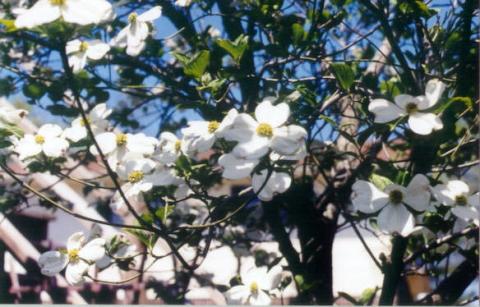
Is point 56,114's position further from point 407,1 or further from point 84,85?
point 407,1

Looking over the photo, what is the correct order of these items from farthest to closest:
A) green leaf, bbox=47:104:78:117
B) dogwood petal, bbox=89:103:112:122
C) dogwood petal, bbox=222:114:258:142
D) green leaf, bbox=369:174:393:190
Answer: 1. green leaf, bbox=47:104:78:117
2. dogwood petal, bbox=89:103:112:122
3. green leaf, bbox=369:174:393:190
4. dogwood petal, bbox=222:114:258:142

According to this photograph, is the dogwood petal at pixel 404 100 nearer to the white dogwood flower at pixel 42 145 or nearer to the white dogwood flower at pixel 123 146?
the white dogwood flower at pixel 123 146

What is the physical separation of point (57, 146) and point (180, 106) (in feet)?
0.82

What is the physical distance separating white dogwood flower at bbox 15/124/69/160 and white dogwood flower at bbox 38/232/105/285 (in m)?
0.19

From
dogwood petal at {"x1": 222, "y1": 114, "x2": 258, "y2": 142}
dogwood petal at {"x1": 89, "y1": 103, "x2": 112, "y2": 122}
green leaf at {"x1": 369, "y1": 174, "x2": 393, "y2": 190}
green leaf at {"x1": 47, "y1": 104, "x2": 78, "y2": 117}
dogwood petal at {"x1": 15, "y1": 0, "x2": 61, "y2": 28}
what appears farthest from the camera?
green leaf at {"x1": 47, "y1": 104, "x2": 78, "y2": 117}

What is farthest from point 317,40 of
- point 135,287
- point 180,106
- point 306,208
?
point 135,287

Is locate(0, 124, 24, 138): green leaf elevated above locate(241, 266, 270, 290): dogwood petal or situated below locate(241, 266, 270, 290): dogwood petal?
above

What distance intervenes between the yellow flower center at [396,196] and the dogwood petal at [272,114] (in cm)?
22

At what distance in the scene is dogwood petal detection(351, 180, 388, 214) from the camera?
866 millimetres

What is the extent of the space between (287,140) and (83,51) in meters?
0.47

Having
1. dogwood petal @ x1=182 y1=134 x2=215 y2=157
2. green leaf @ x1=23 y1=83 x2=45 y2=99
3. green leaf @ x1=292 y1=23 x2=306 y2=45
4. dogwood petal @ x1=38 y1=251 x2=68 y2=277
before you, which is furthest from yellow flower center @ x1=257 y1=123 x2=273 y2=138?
green leaf @ x1=23 y1=83 x2=45 y2=99

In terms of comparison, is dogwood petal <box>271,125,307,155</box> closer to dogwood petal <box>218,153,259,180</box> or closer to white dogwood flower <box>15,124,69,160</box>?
dogwood petal <box>218,153,259,180</box>

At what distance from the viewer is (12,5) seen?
1.47 metres

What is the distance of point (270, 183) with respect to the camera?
0.84 metres
